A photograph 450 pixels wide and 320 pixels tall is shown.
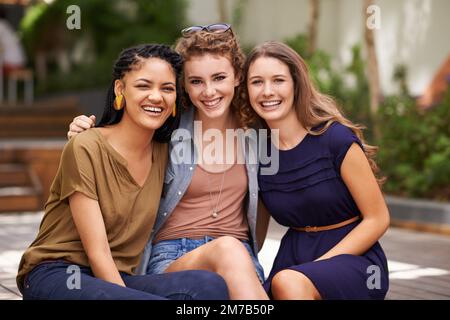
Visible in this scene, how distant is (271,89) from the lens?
3.98m

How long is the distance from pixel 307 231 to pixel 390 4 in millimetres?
8358

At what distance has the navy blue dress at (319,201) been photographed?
153 inches

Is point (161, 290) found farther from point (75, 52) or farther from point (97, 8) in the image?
point (75, 52)

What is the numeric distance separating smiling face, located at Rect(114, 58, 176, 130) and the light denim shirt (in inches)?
10.2

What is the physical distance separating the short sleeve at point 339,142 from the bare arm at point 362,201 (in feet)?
0.07

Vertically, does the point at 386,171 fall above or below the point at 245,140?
below

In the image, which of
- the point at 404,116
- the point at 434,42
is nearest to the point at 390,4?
the point at 434,42

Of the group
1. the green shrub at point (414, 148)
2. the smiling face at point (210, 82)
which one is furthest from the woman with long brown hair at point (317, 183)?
the green shrub at point (414, 148)

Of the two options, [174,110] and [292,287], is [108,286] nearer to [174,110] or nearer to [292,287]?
[292,287]

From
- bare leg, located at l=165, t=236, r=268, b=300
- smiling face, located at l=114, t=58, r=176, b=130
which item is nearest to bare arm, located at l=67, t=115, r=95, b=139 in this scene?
smiling face, located at l=114, t=58, r=176, b=130

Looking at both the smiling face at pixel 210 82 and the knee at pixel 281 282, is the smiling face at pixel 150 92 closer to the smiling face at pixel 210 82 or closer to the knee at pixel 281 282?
the smiling face at pixel 210 82

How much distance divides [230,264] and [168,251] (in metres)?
0.45

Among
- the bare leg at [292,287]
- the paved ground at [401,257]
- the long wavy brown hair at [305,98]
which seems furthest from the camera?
the paved ground at [401,257]
